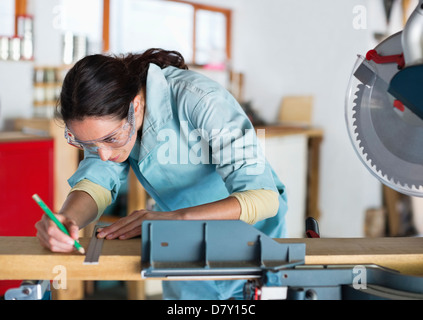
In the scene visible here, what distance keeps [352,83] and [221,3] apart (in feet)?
15.5

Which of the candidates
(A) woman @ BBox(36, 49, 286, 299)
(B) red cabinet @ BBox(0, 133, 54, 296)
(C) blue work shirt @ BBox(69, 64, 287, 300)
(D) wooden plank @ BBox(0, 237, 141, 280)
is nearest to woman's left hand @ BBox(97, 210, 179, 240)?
(A) woman @ BBox(36, 49, 286, 299)

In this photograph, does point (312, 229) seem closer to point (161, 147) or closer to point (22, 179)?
point (161, 147)

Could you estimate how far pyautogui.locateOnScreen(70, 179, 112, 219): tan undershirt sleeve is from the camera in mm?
1376

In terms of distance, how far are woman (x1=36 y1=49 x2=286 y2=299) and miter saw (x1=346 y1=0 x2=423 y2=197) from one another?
0.88 ft

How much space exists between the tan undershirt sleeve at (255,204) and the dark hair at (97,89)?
1.20 feet

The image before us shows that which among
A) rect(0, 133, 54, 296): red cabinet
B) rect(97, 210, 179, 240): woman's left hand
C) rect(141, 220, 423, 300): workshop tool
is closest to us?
rect(141, 220, 423, 300): workshop tool

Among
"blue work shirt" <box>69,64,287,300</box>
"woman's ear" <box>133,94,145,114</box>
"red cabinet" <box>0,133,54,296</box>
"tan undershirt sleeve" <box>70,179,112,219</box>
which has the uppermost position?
"woman's ear" <box>133,94,145,114</box>

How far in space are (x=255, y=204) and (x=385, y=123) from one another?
334 mm

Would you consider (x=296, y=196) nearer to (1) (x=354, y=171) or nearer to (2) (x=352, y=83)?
(1) (x=354, y=171)

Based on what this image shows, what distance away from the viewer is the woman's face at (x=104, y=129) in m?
1.26

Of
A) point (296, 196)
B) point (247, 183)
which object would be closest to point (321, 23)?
point (296, 196)

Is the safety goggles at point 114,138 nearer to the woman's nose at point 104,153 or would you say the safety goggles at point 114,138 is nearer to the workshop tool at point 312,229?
the woman's nose at point 104,153

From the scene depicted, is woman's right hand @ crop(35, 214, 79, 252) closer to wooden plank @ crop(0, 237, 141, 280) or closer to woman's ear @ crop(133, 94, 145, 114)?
wooden plank @ crop(0, 237, 141, 280)

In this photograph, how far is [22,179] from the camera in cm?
284
